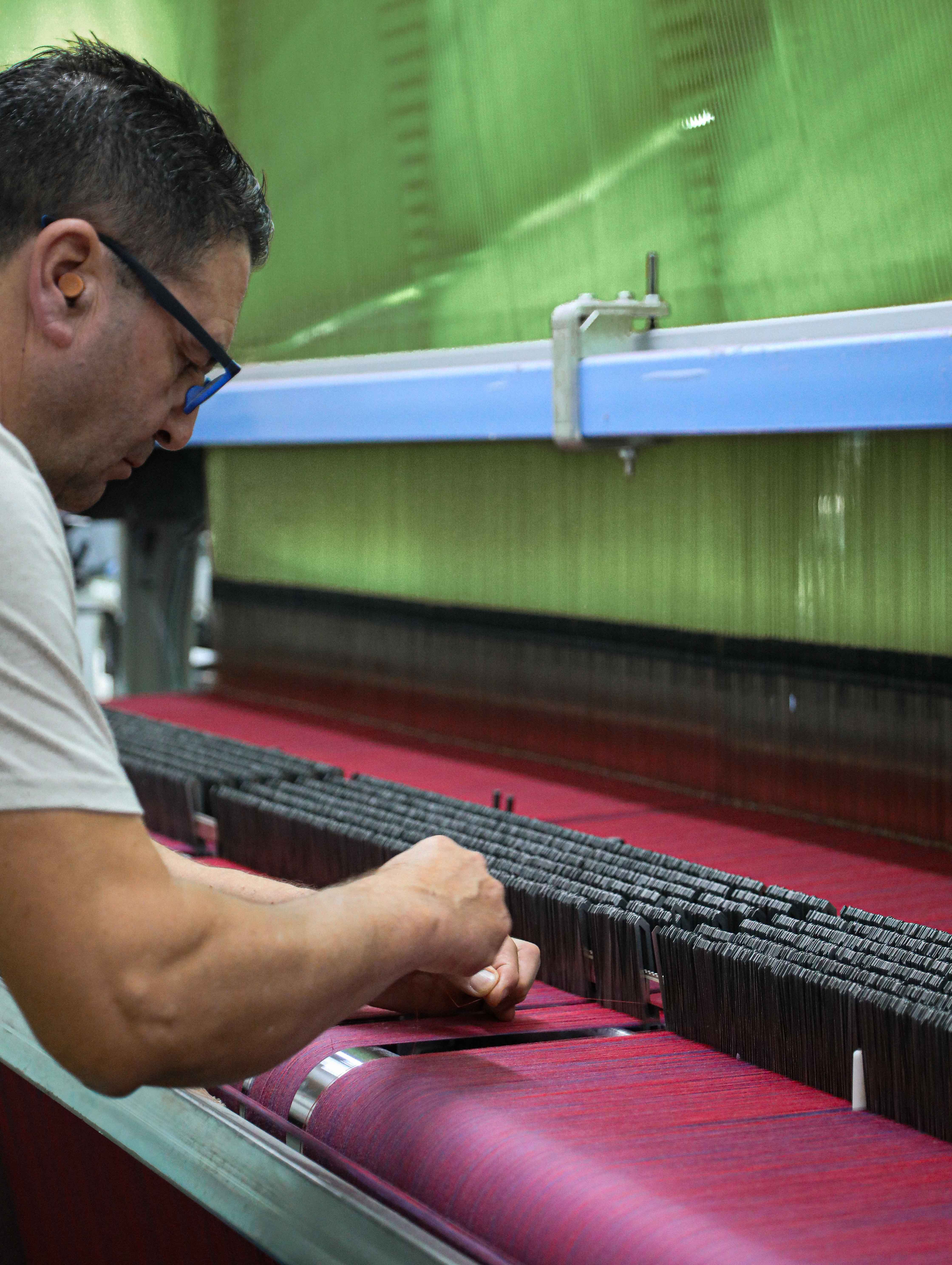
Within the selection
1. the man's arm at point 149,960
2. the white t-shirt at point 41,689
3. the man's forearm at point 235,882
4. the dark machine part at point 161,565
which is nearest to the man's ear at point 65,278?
the white t-shirt at point 41,689

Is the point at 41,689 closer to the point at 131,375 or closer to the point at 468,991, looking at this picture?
the point at 131,375

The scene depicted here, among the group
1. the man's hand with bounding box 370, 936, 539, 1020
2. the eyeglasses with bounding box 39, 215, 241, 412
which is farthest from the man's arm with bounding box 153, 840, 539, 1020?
the eyeglasses with bounding box 39, 215, 241, 412

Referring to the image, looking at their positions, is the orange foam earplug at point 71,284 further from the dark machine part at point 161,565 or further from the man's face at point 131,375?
the dark machine part at point 161,565

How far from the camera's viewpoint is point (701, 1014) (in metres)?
1.09

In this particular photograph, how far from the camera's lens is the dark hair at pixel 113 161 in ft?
2.84

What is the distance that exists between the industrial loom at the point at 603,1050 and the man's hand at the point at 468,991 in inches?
0.6

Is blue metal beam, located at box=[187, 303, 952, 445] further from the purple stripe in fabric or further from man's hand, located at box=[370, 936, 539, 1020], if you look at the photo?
the purple stripe in fabric

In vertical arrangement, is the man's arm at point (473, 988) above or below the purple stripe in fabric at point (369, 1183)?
above

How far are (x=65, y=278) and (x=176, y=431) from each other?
0.17m

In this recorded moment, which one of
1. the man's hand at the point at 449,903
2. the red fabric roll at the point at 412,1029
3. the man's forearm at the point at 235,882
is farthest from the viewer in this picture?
the man's forearm at the point at 235,882

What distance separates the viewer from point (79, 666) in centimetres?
78

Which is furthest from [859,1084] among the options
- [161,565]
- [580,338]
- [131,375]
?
[161,565]

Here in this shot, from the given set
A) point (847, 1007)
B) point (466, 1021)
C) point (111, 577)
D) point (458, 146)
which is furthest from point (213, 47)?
point (111, 577)

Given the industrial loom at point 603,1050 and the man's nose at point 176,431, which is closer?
the industrial loom at point 603,1050
